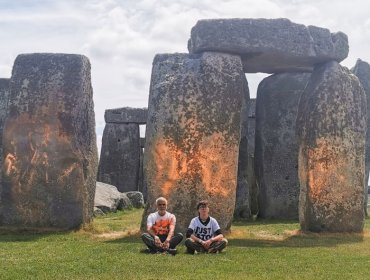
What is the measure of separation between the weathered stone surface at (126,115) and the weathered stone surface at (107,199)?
5563 millimetres

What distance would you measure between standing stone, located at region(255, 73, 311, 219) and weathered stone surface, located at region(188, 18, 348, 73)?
4140 mm

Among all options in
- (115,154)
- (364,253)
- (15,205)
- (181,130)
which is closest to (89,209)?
(15,205)

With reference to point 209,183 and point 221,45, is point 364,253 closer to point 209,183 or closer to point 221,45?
point 209,183

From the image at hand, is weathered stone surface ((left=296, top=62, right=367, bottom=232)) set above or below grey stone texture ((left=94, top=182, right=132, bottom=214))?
above

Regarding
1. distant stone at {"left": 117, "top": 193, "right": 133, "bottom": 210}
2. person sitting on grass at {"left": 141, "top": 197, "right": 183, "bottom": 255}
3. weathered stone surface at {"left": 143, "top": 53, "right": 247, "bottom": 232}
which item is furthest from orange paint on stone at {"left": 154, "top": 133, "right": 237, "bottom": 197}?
distant stone at {"left": 117, "top": 193, "right": 133, "bottom": 210}

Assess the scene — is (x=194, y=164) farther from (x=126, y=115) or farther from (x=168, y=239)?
(x=126, y=115)

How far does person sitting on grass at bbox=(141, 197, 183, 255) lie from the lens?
27.2 ft

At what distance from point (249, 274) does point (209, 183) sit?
4.06 metres

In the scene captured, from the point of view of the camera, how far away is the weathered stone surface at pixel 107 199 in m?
17.1

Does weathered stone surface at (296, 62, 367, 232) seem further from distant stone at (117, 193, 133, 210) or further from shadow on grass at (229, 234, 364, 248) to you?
distant stone at (117, 193, 133, 210)

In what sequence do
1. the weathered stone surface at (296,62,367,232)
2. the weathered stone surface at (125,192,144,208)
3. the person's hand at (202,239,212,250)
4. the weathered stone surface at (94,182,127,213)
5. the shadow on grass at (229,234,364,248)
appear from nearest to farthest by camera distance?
the person's hand at (202,239,212,250) < the shadow on grass at (229,234,364,248) < the weathered stone surface at (296,62,367,232) < the weathered stone surface at (94,182,127,213) < the weathered stone surface at (125,192,144,208)

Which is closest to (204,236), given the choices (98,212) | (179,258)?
(179,258)

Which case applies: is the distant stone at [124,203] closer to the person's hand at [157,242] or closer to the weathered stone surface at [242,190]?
the weathered stone surface at [242,190]

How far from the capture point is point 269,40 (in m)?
11.5
